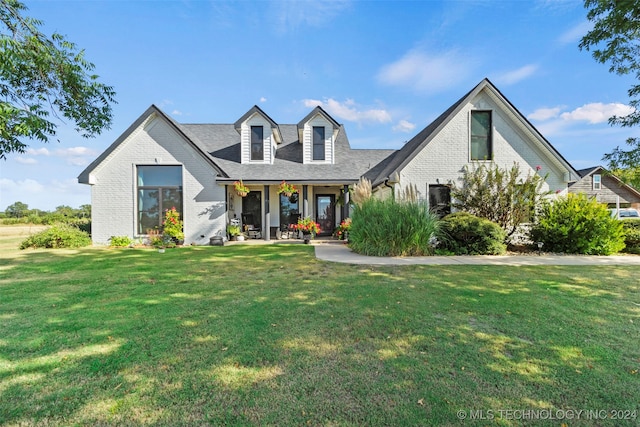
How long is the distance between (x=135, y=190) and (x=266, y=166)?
5850 millimetres

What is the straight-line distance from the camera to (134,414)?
1898mm

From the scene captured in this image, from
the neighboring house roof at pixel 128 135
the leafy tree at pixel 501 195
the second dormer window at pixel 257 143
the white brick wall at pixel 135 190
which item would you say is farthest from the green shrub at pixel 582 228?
the neighboring house roof at pixel 128 135

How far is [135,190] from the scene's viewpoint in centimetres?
1218

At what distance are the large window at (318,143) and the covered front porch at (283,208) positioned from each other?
1.70 m

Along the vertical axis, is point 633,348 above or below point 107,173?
below

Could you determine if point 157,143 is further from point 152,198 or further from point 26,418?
point 26,418

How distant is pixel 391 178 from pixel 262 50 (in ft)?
27.8

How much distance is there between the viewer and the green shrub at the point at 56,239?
426 inches

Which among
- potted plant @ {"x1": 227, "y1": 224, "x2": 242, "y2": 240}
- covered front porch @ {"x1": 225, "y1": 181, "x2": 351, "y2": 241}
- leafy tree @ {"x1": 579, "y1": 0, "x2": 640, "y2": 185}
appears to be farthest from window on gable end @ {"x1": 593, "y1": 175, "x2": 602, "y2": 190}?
potted plant @ {"x1": 227, "y1": 224, "x2": 242, "y2": 240}

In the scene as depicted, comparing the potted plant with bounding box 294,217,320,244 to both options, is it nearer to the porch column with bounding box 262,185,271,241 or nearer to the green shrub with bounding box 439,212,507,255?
the porch column with bounding box 262,185,271,241

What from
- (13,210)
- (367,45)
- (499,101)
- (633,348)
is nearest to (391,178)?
(499,101)

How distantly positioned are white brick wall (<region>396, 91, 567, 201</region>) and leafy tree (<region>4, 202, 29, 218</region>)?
116 ft

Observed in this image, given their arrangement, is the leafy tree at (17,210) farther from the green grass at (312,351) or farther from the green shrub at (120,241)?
the green grass at (312,351)

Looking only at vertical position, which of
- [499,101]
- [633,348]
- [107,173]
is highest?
[499,101]
